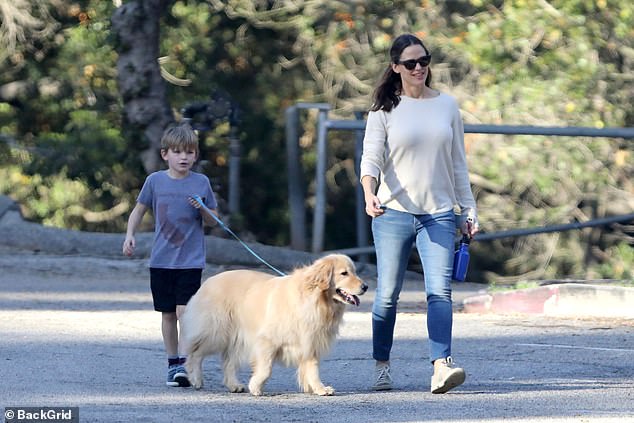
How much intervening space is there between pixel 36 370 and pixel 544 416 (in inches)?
123

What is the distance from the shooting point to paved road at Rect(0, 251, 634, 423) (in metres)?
6.79

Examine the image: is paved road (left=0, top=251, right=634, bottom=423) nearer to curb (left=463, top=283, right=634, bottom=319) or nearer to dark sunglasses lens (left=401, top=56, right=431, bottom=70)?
curb (left=463, top=283, right=634, bottom=319)

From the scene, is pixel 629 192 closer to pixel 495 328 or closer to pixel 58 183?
pixel 495 328

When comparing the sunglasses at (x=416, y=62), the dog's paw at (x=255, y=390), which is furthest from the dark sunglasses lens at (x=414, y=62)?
the dog's paw at (x=255, y=390)

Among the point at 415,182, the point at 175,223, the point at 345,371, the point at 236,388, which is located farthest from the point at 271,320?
the point at 345,371

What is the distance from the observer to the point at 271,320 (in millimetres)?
7398

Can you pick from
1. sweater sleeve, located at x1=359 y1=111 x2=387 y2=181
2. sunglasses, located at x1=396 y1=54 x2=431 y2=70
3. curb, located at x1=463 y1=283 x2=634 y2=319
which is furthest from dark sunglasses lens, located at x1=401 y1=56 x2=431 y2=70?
curb, located at x1=463 y1=283 x2=634 y2=319

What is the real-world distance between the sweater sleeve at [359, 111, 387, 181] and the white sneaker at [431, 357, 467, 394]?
1.13 m

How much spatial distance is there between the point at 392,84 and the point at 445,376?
1.74 meters

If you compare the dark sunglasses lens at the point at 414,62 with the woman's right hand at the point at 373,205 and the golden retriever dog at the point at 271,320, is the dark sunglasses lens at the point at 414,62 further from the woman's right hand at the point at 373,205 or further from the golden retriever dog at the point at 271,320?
the golden retriever dog at the point at 271,320

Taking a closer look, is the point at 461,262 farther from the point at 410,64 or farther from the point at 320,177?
the point at 320,177

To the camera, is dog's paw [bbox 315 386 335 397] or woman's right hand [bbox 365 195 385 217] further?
woman's right hand [bbox 365 195 385 217]

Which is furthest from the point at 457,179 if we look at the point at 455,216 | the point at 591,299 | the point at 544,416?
the point at 591,299

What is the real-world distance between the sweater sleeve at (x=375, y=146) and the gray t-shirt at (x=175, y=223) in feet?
3.78
